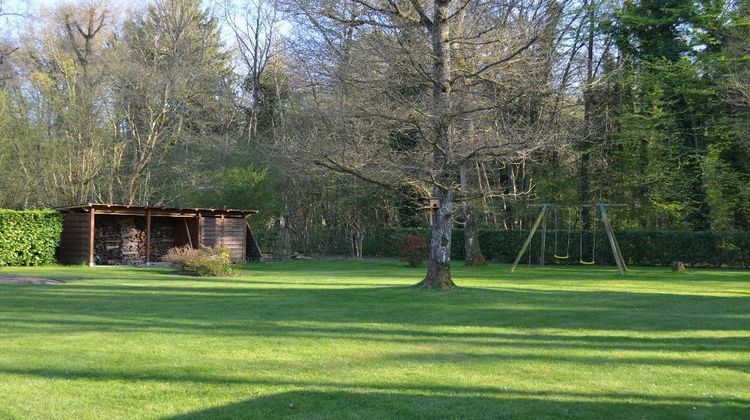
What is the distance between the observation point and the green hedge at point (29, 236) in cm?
2547

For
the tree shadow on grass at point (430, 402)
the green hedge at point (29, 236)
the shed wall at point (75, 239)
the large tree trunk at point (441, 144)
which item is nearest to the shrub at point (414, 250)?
the shed wall at point (75, 239)

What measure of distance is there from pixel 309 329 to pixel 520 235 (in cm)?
2446

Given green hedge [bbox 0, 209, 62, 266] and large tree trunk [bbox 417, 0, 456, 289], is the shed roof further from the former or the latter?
large tree trunk [bbox 417, 0, 456, 289]

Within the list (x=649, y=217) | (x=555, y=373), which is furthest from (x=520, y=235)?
(x=555, y=373)

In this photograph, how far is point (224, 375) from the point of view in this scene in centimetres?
717

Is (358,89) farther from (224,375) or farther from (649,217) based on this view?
(649,217)

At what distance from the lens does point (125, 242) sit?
30172mm

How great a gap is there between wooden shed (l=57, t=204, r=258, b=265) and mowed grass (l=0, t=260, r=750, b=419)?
11.5 m

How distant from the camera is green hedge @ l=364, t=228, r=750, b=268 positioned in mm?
29797

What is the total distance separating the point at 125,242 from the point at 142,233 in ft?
2.99

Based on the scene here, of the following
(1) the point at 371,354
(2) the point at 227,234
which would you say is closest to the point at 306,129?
(2) the point at 227,234

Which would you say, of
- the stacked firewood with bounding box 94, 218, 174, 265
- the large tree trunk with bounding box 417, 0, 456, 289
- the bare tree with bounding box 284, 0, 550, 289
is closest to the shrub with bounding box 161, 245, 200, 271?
the stacked firewood with bounding box 94, 218, 174, 265

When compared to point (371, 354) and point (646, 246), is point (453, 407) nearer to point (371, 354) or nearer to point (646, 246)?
point (371, 354)

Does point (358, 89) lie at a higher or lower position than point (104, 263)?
higher
